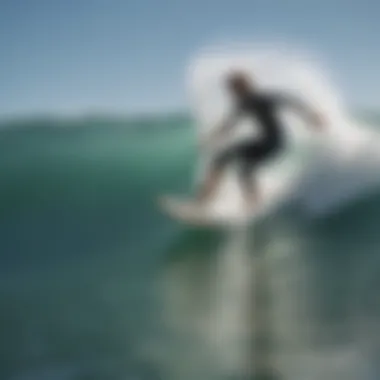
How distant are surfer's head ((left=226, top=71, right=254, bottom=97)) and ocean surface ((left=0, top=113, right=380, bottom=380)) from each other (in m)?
0.14

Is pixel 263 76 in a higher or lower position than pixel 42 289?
higher

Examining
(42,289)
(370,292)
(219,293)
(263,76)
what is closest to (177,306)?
(219,293)

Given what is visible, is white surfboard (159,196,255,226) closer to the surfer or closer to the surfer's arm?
the surfer

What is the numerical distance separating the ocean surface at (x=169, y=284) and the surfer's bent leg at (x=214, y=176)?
4 cm

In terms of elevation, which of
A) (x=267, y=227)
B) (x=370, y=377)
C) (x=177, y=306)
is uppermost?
(x=267, y=227)

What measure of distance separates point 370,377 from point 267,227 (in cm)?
45

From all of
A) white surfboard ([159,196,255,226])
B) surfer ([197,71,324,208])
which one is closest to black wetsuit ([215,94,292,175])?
surfer ([197,71,324,208])

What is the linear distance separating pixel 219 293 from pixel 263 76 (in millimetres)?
549

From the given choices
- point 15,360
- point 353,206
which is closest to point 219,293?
point 353,206

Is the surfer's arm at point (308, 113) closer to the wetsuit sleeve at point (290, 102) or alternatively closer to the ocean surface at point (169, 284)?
the wetsuit sleeve at point (290, 102)

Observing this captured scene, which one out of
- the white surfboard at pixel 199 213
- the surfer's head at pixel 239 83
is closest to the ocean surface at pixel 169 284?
the white surfboard at pixel 199 213

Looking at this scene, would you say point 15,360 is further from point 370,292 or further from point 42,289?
point 370,292

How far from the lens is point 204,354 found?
1.80 meters

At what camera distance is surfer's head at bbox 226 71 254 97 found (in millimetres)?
1812
